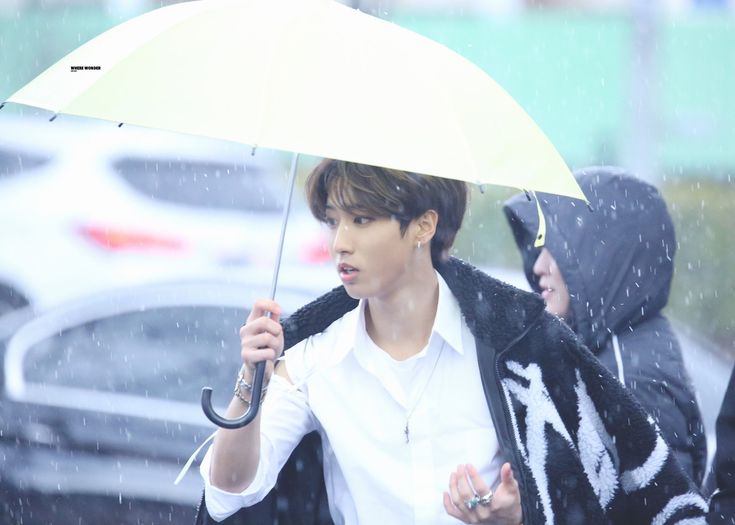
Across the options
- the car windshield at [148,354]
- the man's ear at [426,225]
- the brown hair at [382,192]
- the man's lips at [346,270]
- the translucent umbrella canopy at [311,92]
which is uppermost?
the translucent umbrella canopy at [311,92]

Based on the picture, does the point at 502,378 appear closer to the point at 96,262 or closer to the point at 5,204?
the point at 96,262

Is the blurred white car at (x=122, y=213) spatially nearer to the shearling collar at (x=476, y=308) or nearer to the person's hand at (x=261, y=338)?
the shearling collar at (x=476, y=308)

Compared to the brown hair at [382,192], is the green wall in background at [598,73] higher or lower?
lower

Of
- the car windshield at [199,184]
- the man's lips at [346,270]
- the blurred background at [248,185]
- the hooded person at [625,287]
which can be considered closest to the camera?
the man's lips at [346,270]

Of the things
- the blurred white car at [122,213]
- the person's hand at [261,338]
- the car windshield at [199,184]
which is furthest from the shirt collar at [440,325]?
the car windshield at [199,184]

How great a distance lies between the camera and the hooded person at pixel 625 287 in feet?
11.8

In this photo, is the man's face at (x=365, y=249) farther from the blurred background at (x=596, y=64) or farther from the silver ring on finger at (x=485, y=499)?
the blurred background at (x=596, y=64)

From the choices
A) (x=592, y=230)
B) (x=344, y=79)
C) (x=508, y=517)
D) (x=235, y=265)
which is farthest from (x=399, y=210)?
(x=235, y=265)

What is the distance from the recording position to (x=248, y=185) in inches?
420

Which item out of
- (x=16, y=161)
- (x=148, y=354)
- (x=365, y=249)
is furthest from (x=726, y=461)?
(x=16, y=161)

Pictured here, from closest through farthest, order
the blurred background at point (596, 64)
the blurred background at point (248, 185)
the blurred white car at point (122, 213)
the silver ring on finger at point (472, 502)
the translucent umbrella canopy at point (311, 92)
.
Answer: the translucent umbrella canopy at point (311, 92) < the silver ring on finger at point (472, 502) < the blurred background at point (248, 185) < the blurred white car at point (122, 213) < the blurred background at point (596, 64)

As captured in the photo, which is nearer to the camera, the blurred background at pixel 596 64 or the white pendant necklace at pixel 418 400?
the white pendant necklace at pixel 418 400

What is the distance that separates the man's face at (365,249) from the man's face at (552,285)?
922 millimetres

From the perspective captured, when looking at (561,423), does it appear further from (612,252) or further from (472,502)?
(612,252)
